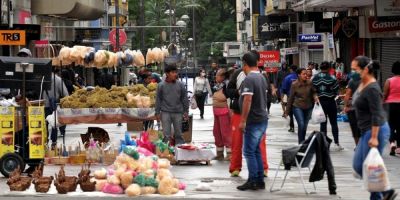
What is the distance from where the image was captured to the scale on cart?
16.4 metres

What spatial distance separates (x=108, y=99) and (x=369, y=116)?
9.61 m

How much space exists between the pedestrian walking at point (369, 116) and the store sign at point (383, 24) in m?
17.9

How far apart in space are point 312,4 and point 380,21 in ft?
17.6

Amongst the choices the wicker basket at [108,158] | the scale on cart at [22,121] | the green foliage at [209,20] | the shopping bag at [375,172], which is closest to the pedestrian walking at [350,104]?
the wicker basket at [108,158]

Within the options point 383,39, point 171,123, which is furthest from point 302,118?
point 383,39

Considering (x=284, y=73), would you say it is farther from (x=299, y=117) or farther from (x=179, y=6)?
(x=179, y=6)

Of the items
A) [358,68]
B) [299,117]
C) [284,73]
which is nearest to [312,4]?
[284,73]

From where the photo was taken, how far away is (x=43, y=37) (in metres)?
43.5

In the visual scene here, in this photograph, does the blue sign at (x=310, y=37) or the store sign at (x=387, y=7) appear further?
the blue sign at (x=310, y=37)

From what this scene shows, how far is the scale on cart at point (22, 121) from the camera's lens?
16.4m

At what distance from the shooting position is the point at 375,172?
11.0 meters

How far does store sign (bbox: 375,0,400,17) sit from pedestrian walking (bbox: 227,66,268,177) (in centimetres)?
1073

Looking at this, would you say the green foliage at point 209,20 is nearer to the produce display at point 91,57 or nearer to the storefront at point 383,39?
the storefront at point 383,39

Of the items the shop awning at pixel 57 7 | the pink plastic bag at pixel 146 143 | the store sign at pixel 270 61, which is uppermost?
the shop awning at pixel 57 7
